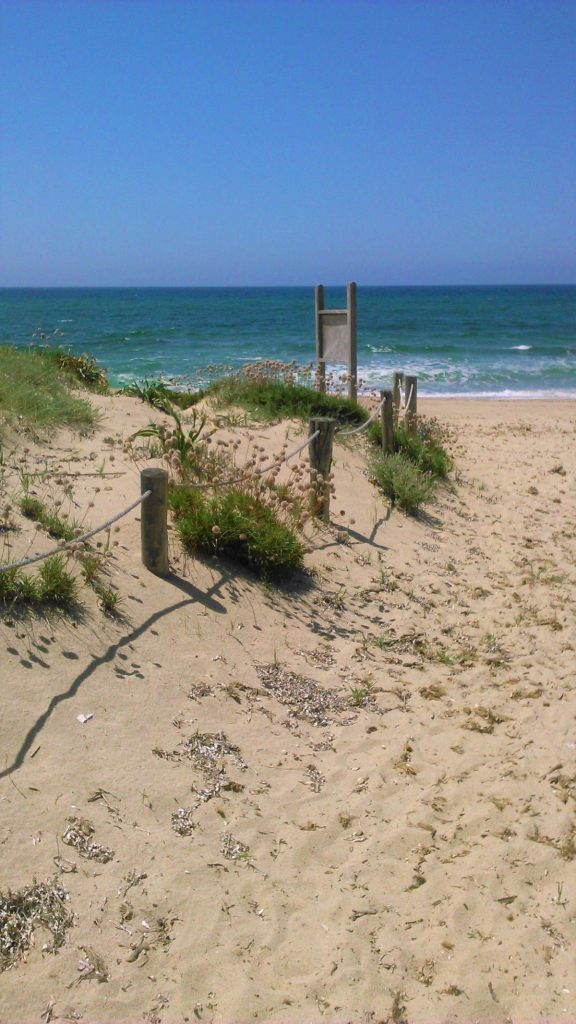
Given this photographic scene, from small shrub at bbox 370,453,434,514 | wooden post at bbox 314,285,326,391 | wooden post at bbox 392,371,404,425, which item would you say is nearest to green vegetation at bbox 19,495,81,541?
small shrub at bbox 370,453,434,514

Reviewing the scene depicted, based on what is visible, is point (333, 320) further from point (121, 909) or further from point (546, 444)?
point (121, 909)

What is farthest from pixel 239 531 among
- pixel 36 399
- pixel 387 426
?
pixel 387 426

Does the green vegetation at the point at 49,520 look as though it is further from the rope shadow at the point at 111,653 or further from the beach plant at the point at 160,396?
the beach plant at the point at 160,396

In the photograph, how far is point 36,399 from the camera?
8.00m

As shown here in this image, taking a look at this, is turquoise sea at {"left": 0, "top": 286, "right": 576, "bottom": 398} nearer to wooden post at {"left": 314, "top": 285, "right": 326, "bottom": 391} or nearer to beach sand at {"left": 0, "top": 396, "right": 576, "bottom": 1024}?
wooden post at {"left": 314, "top": 285, "right": 326, "bottom": 391}

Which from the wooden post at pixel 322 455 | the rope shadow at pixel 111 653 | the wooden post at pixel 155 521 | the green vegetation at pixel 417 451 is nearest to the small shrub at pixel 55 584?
the rope shadow at pixel 111 653

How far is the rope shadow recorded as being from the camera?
147 inches

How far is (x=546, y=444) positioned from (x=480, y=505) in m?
4.15

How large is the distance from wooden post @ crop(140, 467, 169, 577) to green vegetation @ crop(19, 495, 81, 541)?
471mm

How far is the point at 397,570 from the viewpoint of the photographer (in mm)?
6723

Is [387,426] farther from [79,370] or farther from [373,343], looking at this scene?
[373,343]

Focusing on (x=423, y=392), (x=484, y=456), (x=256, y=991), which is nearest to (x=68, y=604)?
(x=256, y=991)

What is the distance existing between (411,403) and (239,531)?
5.30m

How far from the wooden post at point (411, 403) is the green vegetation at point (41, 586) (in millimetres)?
6118
